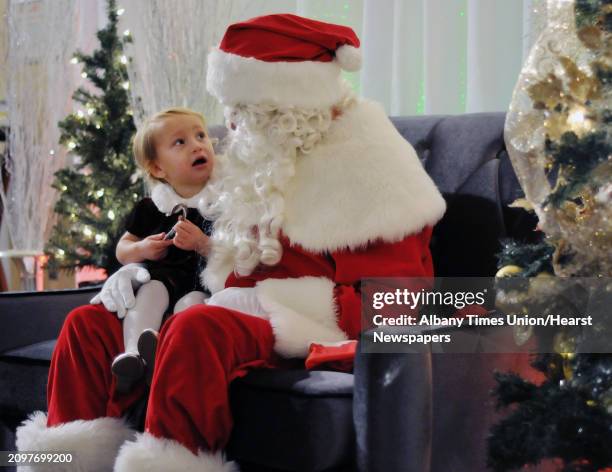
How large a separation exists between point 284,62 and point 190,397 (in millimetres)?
901

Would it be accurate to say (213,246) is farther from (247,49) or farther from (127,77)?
(127,77)

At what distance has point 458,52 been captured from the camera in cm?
333

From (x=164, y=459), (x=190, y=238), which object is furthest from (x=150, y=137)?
(x=164, y=459)

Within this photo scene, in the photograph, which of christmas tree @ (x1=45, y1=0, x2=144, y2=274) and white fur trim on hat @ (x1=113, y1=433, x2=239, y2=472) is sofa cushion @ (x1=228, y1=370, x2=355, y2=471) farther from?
christmas tree @ (x1=45, y1=0, x2=144, y2=274)

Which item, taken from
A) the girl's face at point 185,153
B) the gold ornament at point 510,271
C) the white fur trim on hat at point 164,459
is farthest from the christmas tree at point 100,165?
the gold ornament at point 510,271

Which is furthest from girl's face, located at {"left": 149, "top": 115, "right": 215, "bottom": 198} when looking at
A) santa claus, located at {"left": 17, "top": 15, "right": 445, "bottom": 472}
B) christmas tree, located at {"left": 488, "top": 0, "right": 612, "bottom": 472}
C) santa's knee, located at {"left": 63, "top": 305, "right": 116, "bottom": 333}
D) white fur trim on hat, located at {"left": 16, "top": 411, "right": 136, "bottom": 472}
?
christmas tree, located at {"left": 488, "top": 0, "right": 612, "bottom": 472}

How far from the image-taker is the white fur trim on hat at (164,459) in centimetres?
197

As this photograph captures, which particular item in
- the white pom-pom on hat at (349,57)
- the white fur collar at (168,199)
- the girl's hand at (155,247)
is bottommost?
the girl's hand at (155,247)

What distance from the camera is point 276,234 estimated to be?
237cm

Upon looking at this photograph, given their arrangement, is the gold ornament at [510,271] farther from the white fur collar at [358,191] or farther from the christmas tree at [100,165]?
the christmas tree at [100,165]

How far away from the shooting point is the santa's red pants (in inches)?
79.7

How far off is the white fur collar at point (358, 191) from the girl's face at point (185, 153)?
0.36 m

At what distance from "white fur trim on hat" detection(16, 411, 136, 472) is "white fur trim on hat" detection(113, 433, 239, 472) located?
0.80ft

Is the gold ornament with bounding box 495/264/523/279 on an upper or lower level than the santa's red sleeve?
upper
